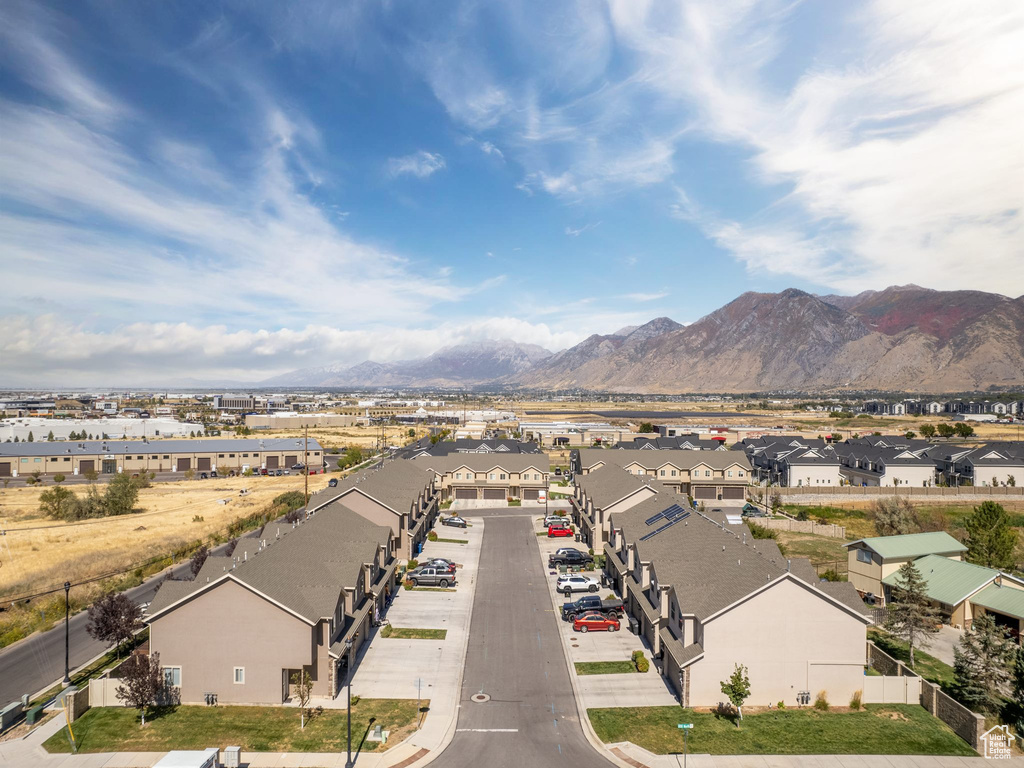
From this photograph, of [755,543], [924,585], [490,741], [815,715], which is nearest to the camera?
[490,741]

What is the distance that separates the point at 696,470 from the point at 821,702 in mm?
51605

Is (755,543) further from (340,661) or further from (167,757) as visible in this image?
(167,757)

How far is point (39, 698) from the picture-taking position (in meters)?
26.0

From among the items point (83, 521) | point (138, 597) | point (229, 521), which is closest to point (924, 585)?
point (138, 597)

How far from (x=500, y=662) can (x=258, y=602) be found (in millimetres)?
12753

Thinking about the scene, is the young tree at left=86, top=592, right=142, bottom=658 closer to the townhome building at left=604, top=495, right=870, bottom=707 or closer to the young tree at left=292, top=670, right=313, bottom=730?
the young tree at left=292, top=670, right=313, bottom=730

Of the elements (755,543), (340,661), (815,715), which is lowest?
(815,715)

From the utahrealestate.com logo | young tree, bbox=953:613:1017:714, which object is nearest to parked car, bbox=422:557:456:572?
young tree, bbox=953:613:1017:714

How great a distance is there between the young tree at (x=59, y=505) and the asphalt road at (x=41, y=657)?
34.6 m

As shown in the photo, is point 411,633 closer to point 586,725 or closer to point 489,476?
point 586,725

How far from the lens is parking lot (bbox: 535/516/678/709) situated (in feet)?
87.9

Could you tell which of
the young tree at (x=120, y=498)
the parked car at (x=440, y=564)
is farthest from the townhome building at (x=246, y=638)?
the young tree at (x=120, y=498)

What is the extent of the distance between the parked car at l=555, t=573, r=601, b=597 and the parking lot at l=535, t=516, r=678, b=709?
0.48 metres

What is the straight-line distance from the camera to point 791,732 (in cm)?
2416
